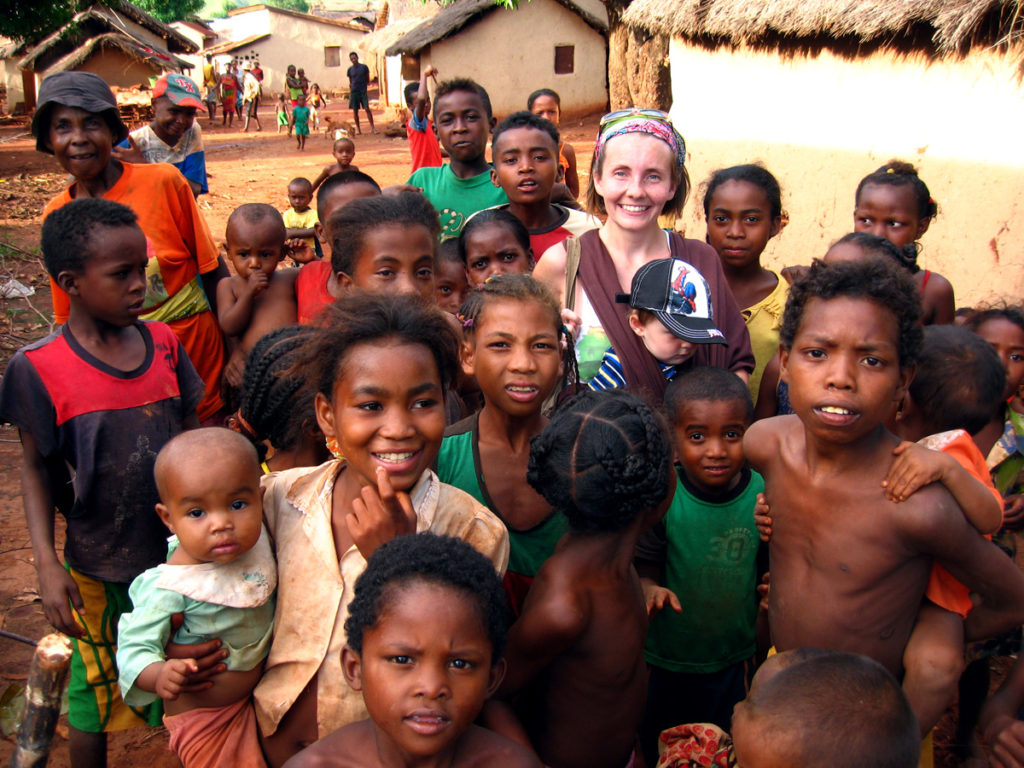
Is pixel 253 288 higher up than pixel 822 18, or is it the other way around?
pixel 822 18

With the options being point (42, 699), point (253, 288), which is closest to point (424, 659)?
point (42, 699)

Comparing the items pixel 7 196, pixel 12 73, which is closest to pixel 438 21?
pixel 7 196

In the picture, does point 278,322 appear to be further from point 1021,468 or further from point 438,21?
point 438,21

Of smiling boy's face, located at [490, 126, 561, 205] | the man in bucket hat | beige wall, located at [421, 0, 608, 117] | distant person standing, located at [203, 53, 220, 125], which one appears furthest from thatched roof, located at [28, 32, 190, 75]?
smiling boy's face, located at [490, 126, 561, 205]

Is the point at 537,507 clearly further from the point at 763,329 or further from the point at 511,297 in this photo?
the point at 763,329

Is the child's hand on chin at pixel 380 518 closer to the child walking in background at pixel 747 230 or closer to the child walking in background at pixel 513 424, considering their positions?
the child walking in background at pixel 513 424

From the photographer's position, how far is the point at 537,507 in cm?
226

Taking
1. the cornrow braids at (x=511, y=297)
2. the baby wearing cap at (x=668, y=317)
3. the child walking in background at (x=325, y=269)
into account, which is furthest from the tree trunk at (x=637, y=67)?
the cornrow braids at (x=511, y=297)

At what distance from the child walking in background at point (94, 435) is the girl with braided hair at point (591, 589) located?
129 cm

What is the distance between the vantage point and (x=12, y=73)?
2712 cm

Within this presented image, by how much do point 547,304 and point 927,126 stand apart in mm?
4780

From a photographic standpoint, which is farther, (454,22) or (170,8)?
(170,8)

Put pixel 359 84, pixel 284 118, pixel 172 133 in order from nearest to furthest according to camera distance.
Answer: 1. pixel 172 133
2. pixel 359 84
3. pixel 284 118

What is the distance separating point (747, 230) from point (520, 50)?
20.1 meters
